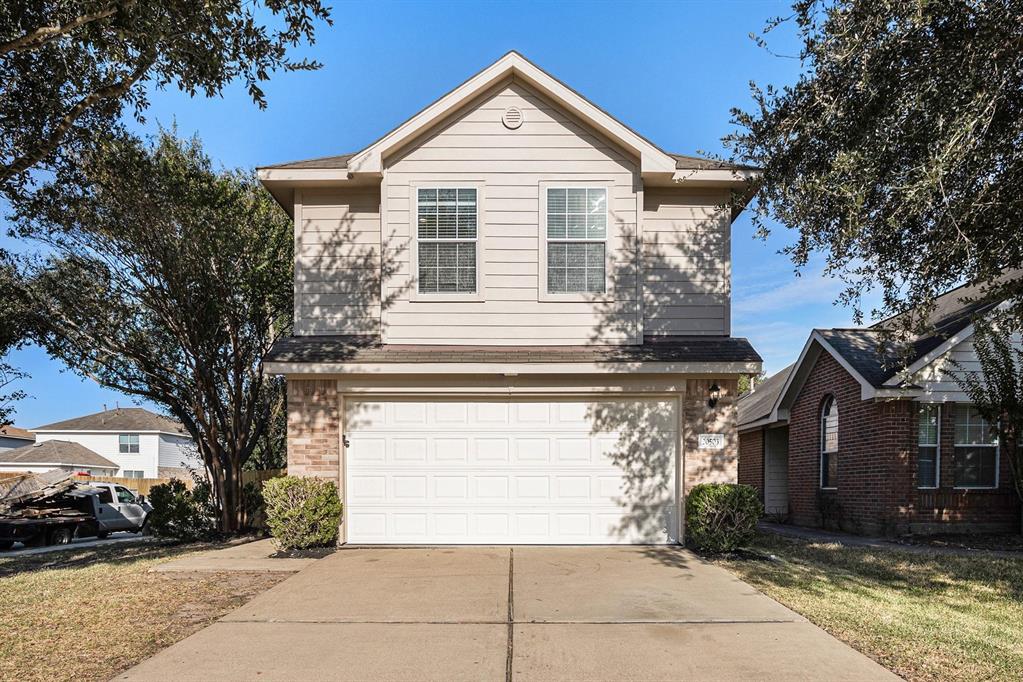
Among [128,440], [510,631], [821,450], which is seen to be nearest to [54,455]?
[128,440]

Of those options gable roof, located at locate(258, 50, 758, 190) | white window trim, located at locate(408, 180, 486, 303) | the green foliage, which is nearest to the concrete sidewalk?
the green foliage

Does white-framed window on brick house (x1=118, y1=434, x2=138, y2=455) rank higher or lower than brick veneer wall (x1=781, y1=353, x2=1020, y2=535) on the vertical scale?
lower

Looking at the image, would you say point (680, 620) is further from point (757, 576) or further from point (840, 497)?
point (840, 497)

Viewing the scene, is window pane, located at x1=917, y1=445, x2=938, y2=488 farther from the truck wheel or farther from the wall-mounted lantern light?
the truck wheel

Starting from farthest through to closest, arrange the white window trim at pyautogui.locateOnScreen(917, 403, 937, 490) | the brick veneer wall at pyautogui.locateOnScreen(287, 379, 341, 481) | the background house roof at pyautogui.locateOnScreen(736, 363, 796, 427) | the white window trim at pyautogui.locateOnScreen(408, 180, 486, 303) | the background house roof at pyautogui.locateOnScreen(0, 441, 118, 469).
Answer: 1. the background house roof at pyautogui.locateOnScreen(0, 441, 118, 469)
2. the background house roof at pyautogui.locateOnScreen(736, 363, 796, 427)
3. the white window trim at pyautogui.locateOnScreen(917, 403, 937, 490)
4. the white window trim at pyautogui.locateOnScreen(408, 180, 486, 303)
5. the brick veneer wall at pyautogui.locateOnScreen(287, 379, 341, 481)

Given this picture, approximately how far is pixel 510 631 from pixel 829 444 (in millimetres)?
11957

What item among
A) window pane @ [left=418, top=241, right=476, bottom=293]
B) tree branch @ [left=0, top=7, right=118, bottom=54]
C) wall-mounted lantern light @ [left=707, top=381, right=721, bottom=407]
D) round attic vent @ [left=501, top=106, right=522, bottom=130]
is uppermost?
round attic vent @ [left=501, top=106, right=522, bottom=130]

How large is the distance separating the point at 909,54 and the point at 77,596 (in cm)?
1049

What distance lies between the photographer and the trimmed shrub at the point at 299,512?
9.19 m

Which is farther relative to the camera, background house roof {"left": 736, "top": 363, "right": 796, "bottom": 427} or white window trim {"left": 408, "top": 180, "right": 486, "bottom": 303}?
background house roof {"left": 736, "top": 363, "right": 796, "bottom": 427}

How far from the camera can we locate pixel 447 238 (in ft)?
34.0

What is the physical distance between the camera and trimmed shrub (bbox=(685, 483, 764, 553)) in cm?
904

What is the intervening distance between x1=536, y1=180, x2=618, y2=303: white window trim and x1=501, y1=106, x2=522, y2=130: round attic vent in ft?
3.19

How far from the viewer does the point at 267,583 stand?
7672 mm
